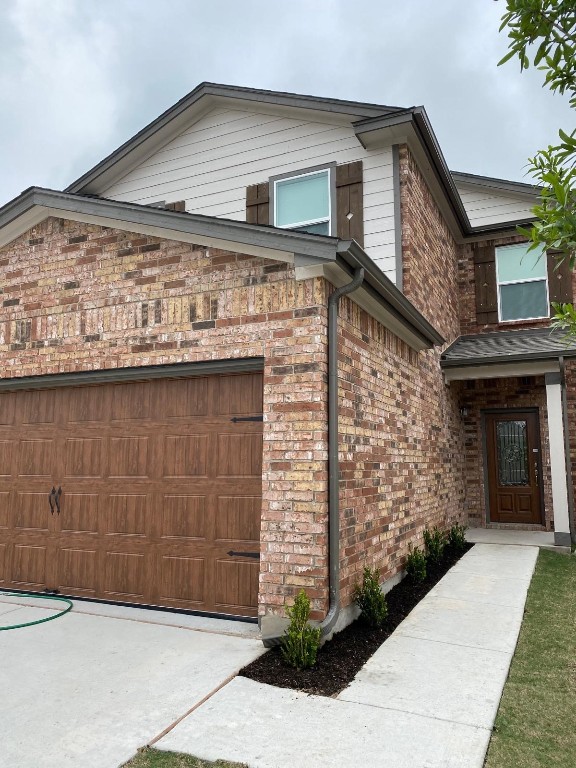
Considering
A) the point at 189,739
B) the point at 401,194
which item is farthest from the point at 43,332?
the point at 401,194

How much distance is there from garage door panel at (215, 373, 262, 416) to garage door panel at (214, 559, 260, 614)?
55.1 inches

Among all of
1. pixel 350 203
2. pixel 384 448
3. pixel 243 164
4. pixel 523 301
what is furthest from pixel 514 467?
pixel 243 164

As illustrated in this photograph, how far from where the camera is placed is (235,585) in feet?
17.4

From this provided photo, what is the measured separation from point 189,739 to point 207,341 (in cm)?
330

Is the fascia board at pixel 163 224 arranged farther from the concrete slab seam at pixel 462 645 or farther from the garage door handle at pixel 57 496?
the concrete slab seam at pixel 462 645

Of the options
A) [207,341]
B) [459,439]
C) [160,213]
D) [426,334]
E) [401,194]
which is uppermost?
[401,194]

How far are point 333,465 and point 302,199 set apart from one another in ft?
18.8

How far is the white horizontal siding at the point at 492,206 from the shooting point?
1205 cm

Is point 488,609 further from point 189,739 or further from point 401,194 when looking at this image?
point 401,194

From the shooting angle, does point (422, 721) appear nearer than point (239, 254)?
Yes

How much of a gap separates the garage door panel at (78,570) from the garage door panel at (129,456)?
900mm

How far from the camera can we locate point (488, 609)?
5.98m

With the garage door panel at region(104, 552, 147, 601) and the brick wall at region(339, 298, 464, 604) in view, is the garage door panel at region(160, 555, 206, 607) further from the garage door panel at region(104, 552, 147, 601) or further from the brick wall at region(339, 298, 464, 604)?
the brick wall at region(339, 298, 464, 604)

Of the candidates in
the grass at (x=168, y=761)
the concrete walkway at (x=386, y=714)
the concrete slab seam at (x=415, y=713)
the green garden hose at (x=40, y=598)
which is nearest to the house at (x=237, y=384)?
the green garden hose at (x=40, y=598)
